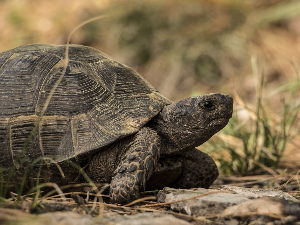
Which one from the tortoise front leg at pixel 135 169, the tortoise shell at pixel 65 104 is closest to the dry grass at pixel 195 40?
the tortoise shell at pixel 65 104

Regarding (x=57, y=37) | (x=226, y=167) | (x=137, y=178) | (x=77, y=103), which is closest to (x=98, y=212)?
(x=137, y=178)

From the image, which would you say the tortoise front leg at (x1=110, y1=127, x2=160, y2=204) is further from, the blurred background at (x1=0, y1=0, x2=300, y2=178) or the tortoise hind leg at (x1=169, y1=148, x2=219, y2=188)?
the blurred background at (x1=0, y1=0, x2=300, y2=178)

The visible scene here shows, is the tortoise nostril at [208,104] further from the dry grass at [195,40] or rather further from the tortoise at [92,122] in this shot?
the dry grass at [195,40]

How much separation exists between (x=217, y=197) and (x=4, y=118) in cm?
173

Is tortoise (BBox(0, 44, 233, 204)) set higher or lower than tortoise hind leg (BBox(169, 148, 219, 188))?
higher

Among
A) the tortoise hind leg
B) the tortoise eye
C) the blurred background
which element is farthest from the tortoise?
the blurred background

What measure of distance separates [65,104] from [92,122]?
0.27 meters

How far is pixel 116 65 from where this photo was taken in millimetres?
3486

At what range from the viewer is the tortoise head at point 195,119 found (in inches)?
121

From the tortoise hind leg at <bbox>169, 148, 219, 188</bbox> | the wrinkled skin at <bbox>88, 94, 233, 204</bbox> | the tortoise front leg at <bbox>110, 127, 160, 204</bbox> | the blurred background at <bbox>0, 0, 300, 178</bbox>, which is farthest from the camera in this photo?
the blurred background at <bbox>0, 0, 300, 178</bbox>

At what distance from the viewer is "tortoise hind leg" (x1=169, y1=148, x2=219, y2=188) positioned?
3441mm

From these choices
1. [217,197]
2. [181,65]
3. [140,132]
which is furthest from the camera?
[181,65]

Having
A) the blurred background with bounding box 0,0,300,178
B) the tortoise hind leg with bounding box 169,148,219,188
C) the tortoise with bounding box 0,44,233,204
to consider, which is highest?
the blurred background with bounding box 0,0,300,178

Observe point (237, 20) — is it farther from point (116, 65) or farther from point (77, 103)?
point (77, 103)
